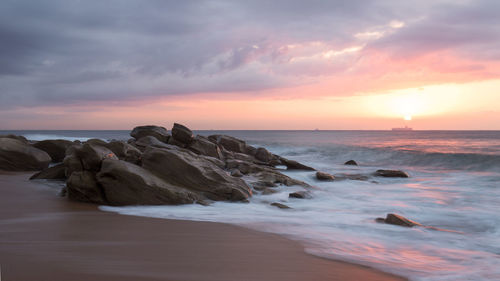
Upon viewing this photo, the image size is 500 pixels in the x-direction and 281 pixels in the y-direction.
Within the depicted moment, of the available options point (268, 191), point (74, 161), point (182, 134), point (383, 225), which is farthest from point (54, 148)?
point (383, 225)

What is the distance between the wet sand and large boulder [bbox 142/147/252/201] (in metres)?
2.11

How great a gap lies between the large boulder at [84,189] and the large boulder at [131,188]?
120 millimetres

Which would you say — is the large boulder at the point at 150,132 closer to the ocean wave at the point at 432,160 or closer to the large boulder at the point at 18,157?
the large boulder at the point at 18,157

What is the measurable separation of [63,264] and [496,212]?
850 cm

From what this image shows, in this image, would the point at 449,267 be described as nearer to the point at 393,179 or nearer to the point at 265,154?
the point at 393,179

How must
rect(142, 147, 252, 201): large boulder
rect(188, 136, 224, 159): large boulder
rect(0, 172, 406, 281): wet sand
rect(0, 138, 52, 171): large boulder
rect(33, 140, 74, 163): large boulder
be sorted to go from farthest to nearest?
1. rect(188, 136, 224, 159): large boulder
2. rect(33, 140, 74, 163): large boulder
3. rect(0, 138, 52, 171): large boulder
4. rect(142, 147, 252, 201): large boulder
5. rect(0, 172, 406, 281): wet sand

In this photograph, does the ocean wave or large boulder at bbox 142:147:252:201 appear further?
the ocean wave

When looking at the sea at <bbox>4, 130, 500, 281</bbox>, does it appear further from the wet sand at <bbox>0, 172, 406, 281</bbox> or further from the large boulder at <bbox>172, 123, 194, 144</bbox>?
the large boulder at <bbox>172, 123, 194, 144</bbox>

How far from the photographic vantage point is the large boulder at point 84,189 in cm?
665

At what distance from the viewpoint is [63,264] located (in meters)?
3.19

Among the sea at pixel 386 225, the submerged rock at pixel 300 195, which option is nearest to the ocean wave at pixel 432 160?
the sea at pixel 386 225

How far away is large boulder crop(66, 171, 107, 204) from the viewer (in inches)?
262

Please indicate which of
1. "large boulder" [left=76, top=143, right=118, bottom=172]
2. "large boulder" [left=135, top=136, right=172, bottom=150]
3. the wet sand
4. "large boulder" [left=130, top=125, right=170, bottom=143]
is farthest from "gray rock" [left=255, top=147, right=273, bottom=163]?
the wet sand

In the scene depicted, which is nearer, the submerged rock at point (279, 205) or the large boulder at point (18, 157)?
the submerged rock at point (279, 205)
